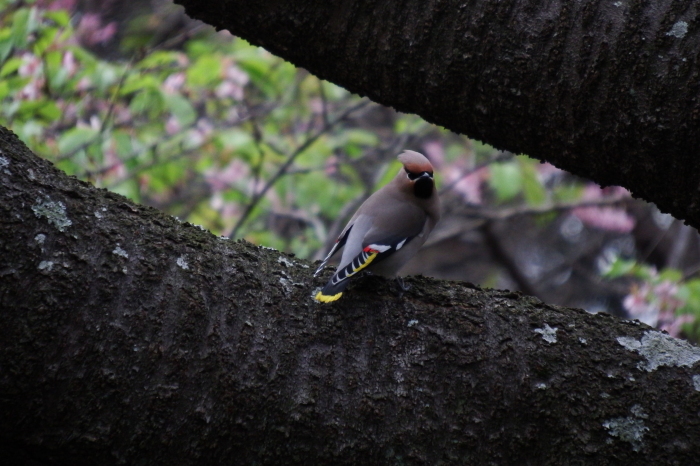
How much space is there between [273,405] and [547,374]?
2.34 ft

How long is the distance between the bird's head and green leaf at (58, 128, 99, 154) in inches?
77.4

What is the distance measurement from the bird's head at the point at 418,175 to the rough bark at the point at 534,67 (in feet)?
3.52

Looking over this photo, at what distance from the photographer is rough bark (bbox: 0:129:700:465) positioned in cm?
169

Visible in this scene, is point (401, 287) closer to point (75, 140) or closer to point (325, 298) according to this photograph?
point (325, 298)

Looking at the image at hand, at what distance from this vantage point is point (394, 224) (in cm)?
307

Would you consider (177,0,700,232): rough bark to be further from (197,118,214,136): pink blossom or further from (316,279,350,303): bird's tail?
(197,118,214,136): pink blossom

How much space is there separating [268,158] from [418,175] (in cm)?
266

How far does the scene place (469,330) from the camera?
6.58 feet

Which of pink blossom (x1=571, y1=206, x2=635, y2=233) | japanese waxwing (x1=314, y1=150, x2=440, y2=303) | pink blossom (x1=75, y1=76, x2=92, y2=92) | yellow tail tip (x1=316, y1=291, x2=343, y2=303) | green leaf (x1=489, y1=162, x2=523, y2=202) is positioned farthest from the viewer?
pink blossom (x1=571, y1=206, x2=635, y2=233)

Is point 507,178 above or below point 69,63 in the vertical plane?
below

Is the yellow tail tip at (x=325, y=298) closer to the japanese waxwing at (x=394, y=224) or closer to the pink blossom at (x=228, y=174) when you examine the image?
the japanese waxwing at (x=394, y=224)

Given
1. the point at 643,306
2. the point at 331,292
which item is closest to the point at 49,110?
the point at 331,292

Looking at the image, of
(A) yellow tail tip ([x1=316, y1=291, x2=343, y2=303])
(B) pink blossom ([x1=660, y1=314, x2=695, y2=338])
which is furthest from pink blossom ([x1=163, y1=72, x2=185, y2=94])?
(B) pink blossom ([x1=660, y1=314, x2=695, y2=338])

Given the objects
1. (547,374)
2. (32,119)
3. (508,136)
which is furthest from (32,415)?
(32,119)
